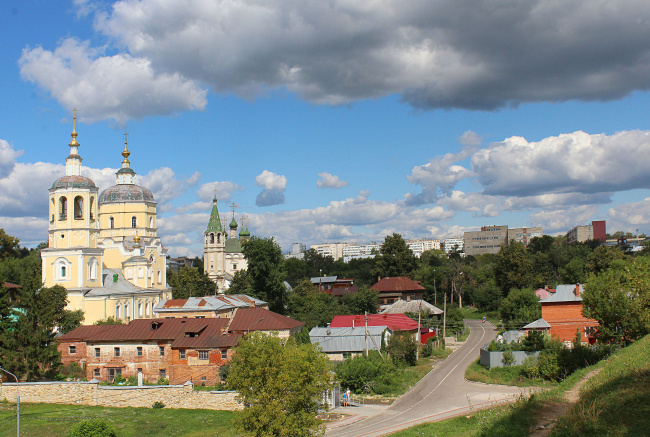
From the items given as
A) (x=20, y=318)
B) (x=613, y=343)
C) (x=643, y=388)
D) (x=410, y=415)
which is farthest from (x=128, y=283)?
(x=643, y=388)

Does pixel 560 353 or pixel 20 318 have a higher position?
pixel 20 318

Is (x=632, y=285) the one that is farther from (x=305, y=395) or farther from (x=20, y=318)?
(x=20, y=318)

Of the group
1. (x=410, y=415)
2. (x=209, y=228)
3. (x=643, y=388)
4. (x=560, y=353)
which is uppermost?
(x=209, y=228)

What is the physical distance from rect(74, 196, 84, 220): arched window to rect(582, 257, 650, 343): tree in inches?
1612

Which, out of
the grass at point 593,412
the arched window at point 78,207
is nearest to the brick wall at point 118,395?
the grass at point 593,412

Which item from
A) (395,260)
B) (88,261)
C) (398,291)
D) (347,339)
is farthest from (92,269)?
(395,260)

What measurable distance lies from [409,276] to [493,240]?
80.0m

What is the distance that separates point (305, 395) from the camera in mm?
22031

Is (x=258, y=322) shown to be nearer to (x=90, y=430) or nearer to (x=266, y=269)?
(x=90, y=430)

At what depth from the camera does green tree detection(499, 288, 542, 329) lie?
2018 inches

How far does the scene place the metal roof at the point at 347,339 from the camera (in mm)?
40344

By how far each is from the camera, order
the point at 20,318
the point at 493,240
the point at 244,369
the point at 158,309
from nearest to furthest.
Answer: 1. the point at 244,369
2. the point at 20,318
3. the point at 158,309
4. the point at 493,240

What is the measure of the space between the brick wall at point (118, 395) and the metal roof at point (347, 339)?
10348 mm

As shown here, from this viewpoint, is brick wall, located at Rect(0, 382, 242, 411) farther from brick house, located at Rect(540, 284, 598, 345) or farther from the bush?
brick house, located at Rect(540, 284, 598, 345)
